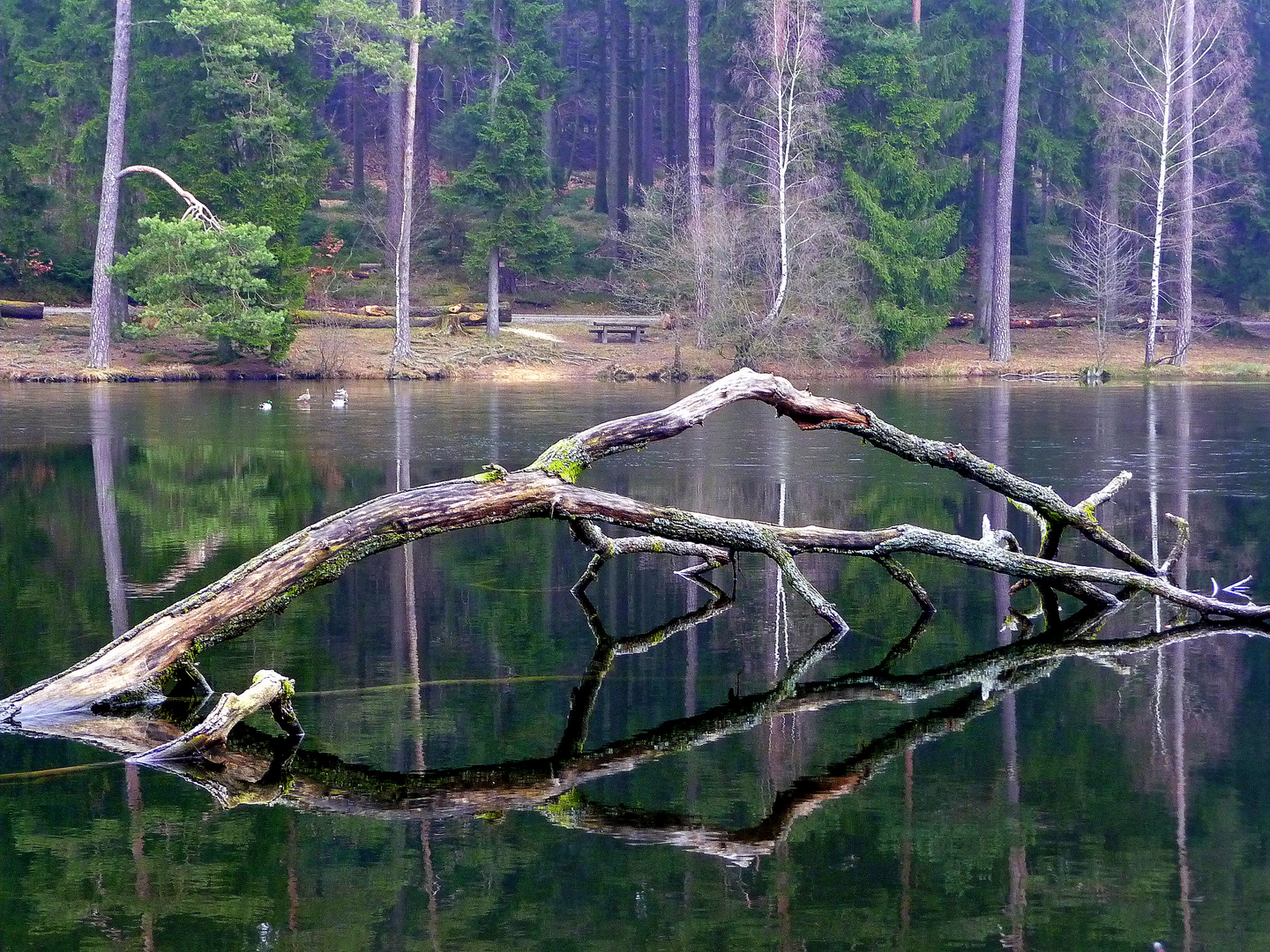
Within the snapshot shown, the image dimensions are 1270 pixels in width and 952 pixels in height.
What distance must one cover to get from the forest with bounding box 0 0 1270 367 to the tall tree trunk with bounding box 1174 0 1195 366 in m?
0.11

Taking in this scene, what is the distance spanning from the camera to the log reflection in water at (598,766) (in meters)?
6.20

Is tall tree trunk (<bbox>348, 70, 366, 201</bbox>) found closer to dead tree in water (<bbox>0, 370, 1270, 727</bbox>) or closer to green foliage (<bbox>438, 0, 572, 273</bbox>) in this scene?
green foliage (<bbox>438, 0, 572, 273</bbox>)

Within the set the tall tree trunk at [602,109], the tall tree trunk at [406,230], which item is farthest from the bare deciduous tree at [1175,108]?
the tall tree trunk at [406,230]

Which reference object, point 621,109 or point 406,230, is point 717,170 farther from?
point 621,109

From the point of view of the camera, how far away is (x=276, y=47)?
37469mm

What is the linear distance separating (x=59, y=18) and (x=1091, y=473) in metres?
36.4

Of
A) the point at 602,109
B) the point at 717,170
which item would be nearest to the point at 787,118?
the point at 717,170

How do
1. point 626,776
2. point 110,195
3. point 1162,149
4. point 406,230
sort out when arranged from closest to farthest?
point 626,776, point 110,195, point 406,230, point 1162,149

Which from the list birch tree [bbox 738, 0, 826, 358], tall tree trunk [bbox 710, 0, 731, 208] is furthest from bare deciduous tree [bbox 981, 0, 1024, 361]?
tall tree trunk [bbox 710, 0, 731, 208]

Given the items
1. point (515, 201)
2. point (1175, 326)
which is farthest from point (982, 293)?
point (515, 201)

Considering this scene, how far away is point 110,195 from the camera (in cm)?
3834

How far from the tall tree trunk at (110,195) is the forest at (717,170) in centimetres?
9

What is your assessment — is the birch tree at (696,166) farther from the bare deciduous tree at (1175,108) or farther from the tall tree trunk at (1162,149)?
the tall tree trunk at (1162,149)

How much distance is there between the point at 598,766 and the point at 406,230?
35576mm
